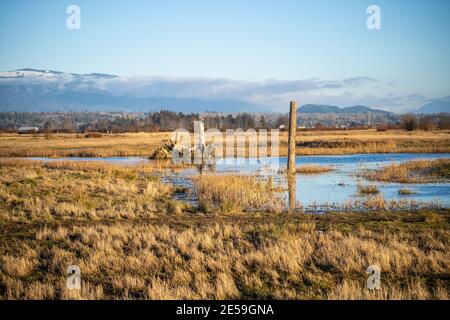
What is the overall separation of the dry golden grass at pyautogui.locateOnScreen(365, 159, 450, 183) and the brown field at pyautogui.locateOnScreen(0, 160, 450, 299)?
917 centimetres

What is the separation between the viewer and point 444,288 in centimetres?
698

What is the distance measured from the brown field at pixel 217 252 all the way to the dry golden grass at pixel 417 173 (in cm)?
917

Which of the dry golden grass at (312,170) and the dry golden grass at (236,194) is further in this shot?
the dry golden grass at (312,170)

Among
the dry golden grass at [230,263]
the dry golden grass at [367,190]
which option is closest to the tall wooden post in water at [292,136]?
the dry golden grass at [367,190]

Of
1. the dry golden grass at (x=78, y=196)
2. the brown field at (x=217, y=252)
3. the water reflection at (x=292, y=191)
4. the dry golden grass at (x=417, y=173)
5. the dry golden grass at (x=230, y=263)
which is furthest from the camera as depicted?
the dry golden grass at (x=417, y=173)

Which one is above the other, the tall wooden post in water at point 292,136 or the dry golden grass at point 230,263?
the tall wooden post in water at point 292,136

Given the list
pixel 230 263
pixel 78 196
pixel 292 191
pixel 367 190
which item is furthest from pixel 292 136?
→ pixel 230 263

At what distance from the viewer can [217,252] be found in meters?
9.10

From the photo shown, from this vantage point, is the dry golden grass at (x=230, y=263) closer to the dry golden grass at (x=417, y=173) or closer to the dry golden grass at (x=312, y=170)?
the dry golden grass at (x=417, y=173)

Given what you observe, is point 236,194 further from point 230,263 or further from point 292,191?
point 230,263

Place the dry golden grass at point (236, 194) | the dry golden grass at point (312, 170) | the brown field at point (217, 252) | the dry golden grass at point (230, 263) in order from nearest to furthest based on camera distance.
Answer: the dry golden grass at point (230, 263), the brown field at point (217, 252), the dry golden grass at point (236, 194), the dry golden grass at point (312, 170)

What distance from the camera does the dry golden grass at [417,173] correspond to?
71.4 ft

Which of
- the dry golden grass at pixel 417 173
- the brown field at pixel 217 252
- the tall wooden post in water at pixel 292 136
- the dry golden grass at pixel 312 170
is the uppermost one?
the tall wooden post in water at pixel 292 136
